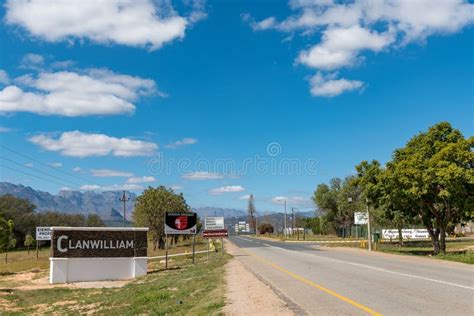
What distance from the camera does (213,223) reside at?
118 feet

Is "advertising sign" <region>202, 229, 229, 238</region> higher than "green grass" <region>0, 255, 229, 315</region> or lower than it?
higher

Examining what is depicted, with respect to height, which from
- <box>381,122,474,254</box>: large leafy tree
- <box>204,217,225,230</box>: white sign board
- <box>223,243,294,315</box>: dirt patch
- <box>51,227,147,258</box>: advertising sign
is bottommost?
<box>223,243,294,315</box>: dirt patch

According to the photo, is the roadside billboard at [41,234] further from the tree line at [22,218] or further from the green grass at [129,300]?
the tree line at [22,218]

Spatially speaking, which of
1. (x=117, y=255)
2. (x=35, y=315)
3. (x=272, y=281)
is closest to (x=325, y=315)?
(x=272, y=281)

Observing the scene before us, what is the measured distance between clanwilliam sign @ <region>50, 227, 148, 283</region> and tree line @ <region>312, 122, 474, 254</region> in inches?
624

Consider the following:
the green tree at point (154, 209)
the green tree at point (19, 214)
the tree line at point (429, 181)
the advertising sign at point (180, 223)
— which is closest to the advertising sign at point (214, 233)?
the advertising sign at point (180, 223)

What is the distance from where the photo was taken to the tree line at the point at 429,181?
2823cm

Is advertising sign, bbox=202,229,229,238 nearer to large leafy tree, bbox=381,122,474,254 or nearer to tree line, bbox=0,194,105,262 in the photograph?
large leafy tree, bbox=381,122,474,254

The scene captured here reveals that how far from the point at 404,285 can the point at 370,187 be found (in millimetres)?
20597

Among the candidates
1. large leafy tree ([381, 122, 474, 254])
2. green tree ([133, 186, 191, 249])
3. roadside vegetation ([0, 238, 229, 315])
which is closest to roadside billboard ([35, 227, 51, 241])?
green tree ([133, 186, 191, 249])

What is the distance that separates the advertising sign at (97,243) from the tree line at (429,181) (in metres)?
15.9

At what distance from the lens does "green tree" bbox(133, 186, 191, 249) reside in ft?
209

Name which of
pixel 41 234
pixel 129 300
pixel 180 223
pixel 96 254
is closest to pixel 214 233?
pixel 180 223

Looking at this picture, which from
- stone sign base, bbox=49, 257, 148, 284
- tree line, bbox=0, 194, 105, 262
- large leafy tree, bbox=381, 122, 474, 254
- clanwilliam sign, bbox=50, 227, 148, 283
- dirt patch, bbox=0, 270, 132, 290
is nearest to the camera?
dirt patch, bbox=0, 270, 132, 290
